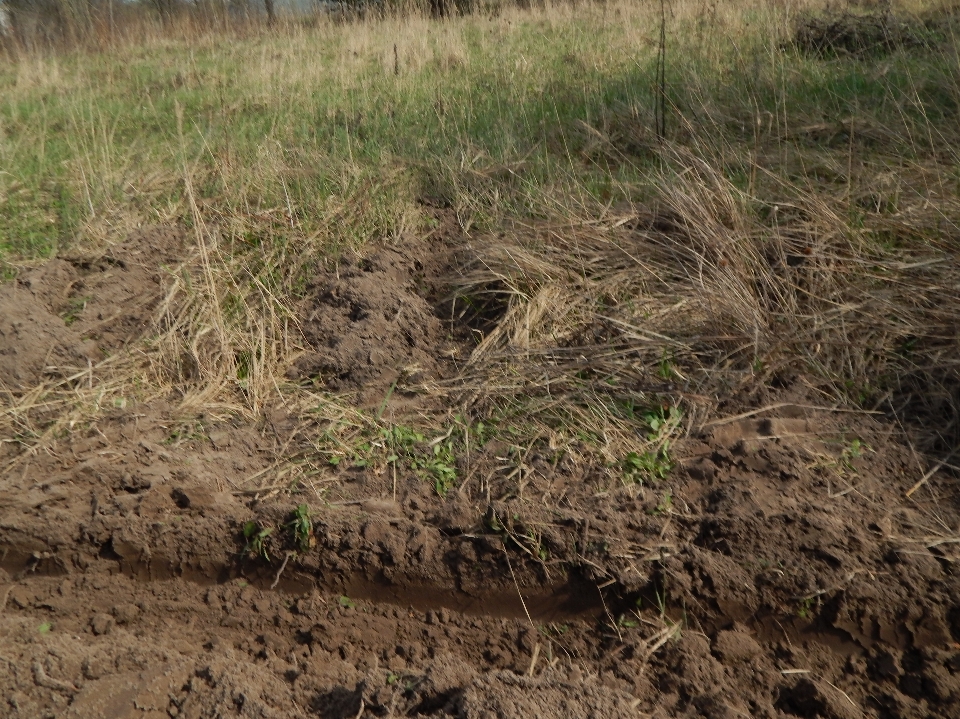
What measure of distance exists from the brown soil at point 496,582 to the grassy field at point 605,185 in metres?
0.32

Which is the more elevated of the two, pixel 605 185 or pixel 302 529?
pixel 605 185

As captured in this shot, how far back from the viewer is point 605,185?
4.73 meters

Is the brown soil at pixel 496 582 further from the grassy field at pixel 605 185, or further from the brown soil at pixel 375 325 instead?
the brown soil at pixel 375 325

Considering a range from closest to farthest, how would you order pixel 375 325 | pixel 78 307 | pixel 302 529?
pixel 302 529 → pixel 375 325 → pixel 78 307

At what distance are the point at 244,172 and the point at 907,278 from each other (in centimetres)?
369

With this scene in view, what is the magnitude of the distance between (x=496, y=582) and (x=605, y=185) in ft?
8.99

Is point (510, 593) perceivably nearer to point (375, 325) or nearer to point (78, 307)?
point (375, 325)

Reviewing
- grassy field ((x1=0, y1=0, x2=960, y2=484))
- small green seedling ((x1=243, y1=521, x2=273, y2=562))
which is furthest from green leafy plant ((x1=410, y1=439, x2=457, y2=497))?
small green seedling ((x1=243, y1=521, x2=273, y2=562))

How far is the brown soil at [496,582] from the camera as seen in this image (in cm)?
238

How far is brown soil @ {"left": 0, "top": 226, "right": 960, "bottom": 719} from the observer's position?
238 cm

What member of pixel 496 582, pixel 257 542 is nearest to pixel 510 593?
pixel 496 582

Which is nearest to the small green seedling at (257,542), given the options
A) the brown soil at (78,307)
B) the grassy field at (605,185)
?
the grassy field at (605,185)

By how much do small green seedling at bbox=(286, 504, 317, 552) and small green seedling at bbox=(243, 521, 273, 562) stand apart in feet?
0.27

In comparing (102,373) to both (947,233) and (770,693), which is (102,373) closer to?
(770,693)
